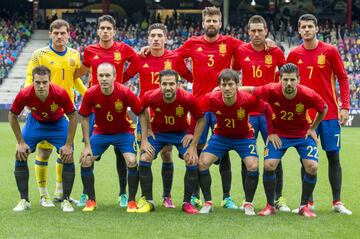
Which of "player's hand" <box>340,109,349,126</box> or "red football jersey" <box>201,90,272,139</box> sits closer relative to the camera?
"red football jersey" <box>201,90,272,139</box>

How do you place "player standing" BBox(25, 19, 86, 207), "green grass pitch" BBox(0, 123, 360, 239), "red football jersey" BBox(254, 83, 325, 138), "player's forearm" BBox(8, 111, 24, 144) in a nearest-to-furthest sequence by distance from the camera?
1. "green grass pitch" BBox(0, 123, 360, 239)
2. "red football jersey" BBox(254, 83, 325, 138)
3. "player's forearm" BBox(8, 111, 24, 144)
4. "player standing" BBox(25, 19, 86, 207)

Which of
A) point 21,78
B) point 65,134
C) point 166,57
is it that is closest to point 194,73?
point 166,57

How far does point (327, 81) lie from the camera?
27.1 feet

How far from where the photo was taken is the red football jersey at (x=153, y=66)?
346 inches

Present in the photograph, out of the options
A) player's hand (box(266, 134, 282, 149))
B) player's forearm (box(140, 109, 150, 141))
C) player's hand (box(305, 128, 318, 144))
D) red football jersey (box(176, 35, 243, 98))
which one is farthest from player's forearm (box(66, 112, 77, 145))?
player's hand (box(305, 128, 318, 144))

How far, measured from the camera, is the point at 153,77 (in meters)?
8.80

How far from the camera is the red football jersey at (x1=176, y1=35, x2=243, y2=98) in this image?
8.74 m

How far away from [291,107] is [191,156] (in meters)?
1.19

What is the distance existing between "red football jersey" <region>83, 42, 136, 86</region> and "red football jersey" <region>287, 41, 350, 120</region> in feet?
6.72

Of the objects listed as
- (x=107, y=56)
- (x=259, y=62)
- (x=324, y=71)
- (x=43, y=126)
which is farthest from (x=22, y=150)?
(x=324, y=71)

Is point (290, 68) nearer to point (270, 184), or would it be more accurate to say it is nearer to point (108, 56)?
point (270, 184)

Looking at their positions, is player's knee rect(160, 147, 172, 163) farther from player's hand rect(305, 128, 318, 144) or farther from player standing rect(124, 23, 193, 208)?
player's hand rect(305, 128, 318, 144)

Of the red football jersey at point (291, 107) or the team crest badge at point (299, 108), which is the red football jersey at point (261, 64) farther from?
the team crest badge at point (299, 108)

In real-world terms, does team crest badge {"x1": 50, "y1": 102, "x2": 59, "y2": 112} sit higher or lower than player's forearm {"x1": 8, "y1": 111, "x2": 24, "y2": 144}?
higher
